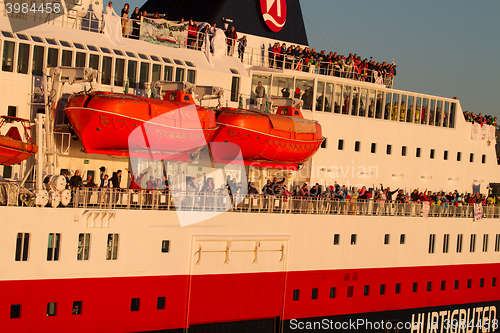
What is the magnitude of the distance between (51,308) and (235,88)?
36.5ft

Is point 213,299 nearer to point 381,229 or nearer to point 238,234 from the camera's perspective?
point 238,234

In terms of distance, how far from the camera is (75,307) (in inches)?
658

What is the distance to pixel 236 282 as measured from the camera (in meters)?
19.5

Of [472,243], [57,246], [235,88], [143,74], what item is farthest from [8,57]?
[472,243]

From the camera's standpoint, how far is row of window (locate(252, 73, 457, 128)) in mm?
24297

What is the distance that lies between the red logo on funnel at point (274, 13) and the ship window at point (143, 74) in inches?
314

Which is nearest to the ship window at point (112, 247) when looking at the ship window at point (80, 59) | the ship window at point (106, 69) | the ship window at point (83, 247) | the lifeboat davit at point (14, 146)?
the ship window at point (83, 247)

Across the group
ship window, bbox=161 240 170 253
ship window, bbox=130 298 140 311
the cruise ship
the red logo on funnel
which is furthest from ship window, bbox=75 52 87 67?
the red logo on funnel

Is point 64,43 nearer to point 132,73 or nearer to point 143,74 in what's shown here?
point 132,73

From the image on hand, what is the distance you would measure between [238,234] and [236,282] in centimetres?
163

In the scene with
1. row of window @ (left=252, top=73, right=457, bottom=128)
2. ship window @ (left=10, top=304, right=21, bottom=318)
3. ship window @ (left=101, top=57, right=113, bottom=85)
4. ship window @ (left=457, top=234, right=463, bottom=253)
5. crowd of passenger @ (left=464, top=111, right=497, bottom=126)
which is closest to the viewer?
ship window @ (left=10, top=304, right=21, bottom=318)

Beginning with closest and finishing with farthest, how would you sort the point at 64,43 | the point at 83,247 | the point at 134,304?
the point at 83,247 → the point at 134,304 → the point at 64,43

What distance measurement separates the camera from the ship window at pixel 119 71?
2025 cm

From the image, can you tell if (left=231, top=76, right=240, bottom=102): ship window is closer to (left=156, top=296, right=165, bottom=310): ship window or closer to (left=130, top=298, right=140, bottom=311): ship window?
(left=156, top=296, right=165, bottom=310): ship window
